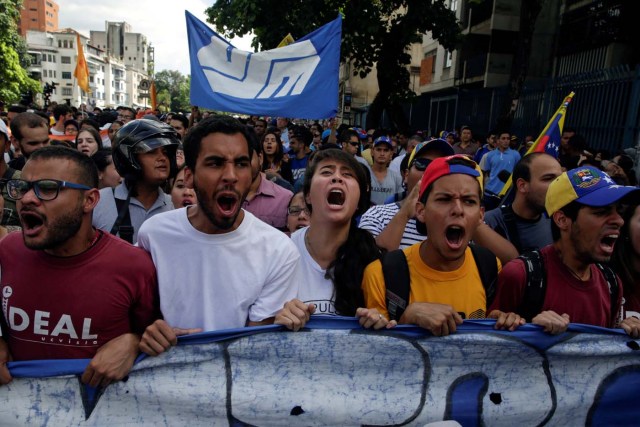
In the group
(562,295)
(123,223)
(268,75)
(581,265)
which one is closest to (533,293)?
(562,295)

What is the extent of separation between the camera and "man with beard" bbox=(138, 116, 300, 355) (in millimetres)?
1986

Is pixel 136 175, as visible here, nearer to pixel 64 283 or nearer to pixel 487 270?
pixel 64 283

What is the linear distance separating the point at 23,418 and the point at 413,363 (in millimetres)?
1532

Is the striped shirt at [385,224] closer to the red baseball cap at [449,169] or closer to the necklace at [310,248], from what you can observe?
the necklace at [310,248]

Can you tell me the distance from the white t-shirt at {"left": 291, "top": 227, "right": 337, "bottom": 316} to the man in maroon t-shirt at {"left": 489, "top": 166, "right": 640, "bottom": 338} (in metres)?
0.76

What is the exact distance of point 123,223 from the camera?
291 cm

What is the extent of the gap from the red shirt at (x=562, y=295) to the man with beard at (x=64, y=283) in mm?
1535

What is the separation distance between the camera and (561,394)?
2131 mm

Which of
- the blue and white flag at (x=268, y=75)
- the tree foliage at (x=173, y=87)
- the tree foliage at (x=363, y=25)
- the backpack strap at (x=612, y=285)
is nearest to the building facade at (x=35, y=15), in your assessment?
the tree foliage at (x=173, y=87)

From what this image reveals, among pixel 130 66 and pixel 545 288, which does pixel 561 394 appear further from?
pixel 130 66

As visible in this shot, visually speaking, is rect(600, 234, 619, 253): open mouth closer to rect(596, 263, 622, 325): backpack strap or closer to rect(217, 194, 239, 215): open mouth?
rect(596, 263, 622, 325): backpack strap

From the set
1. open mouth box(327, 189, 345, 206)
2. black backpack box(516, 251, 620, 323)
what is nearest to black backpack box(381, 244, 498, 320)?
black backpack box(516, 251, 620, 323)

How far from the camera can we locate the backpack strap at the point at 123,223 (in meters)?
2.85

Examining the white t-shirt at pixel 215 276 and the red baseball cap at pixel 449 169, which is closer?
the white t-shirt at pixel 215 276
